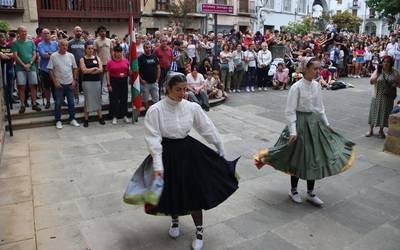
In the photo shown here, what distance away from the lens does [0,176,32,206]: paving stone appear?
15.7 feet

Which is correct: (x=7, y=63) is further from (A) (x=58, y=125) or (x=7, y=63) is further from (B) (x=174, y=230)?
(B) (x=174, y=230)

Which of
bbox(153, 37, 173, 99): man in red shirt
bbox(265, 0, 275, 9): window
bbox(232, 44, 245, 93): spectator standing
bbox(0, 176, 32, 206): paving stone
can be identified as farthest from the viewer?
bbox(265, 0, 275, 9): window

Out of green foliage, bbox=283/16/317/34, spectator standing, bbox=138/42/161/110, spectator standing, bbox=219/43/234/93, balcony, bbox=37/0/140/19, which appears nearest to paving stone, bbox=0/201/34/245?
spectator standing, bbox=138/42/161/110

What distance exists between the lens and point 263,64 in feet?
42.5

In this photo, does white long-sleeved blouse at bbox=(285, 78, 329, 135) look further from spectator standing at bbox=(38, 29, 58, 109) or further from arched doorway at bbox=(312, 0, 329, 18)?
arched doorway at bbox=(312, 0, 329, 18)

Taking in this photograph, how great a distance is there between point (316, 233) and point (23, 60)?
6652 mm

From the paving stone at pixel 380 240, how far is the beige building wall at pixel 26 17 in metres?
16.4

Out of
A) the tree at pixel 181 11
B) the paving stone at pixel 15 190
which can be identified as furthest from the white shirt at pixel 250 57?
the tree at pixel 181 11

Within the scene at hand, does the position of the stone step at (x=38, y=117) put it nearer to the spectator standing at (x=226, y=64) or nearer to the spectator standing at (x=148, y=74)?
the spectator standing at (x=148, y=74)

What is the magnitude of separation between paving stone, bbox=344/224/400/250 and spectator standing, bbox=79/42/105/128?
6.04m

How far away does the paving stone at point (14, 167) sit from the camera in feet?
18.4

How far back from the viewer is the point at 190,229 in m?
4.05

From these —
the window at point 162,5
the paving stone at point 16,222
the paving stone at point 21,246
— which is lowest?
the paving stone at point 21,246

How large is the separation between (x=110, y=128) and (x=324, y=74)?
8.97m
